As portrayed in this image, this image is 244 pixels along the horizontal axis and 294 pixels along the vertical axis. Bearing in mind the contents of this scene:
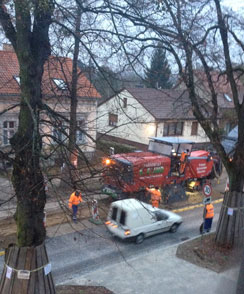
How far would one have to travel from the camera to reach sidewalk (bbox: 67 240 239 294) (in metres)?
8.65

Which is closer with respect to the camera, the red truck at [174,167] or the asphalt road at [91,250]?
the asphalt road at [91,250]

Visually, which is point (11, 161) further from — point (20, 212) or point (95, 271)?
point (95, 271)

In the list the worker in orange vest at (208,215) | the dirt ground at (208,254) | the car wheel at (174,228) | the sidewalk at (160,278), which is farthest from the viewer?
the car wheel at (174,228)

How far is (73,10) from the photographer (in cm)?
613

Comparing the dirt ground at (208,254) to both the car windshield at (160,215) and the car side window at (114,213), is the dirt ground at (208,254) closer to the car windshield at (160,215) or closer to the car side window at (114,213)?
the car windshield at (160,215)

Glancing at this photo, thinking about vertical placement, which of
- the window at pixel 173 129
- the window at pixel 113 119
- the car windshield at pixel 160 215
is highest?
the window at pixel 113 119

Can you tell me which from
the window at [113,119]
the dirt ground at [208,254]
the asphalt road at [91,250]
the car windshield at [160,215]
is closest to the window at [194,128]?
the asphalt road at [91,250]

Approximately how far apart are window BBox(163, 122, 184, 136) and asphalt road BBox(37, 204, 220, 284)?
47.8 feet

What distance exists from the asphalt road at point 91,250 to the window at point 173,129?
1456 centimetres

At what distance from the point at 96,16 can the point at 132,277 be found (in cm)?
657

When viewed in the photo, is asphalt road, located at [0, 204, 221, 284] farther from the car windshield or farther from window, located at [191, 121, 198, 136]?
window, located at [191, 121, 198, 136]

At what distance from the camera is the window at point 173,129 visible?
2769 cm

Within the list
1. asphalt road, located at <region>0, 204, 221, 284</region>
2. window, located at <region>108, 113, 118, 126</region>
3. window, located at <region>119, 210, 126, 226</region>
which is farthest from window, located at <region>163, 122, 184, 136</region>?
window, located at <region>108, 113, 118, 126</region>

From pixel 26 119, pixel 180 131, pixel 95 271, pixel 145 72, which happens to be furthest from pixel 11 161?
pixel 180 131
